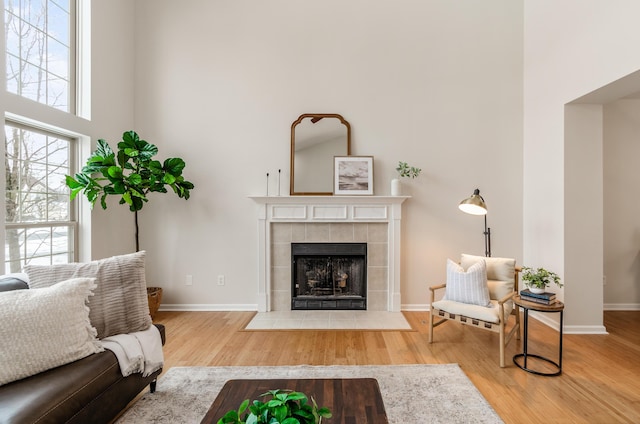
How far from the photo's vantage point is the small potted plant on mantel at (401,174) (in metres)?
3.76

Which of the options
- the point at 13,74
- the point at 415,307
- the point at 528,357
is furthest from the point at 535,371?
the point at 13,74

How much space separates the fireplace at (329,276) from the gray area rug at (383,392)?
1364 millimetres

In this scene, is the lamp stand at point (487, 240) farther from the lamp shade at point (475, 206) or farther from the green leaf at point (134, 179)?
the green leaf at point (134, 179)

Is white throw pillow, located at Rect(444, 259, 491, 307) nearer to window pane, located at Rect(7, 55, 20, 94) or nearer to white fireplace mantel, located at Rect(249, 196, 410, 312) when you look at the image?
white fireplace mantel, located at Rect(249, 196, 410, 312)

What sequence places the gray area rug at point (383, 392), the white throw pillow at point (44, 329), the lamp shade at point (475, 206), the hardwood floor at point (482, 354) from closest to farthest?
the white throw pillow at point (44, 329) → the gray area rug at point (383, 392) → the hardwood floor at point (482, 354) → the lamp shade at point (475, 206)

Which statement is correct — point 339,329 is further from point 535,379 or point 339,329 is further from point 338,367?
point 535,379

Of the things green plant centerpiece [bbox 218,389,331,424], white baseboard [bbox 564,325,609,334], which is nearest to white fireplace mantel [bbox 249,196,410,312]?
white baseboard [bbox 564,325,609,334]

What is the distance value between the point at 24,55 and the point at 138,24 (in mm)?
1588

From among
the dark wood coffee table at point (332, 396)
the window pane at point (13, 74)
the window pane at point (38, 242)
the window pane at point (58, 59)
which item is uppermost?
the window pane at point (58, 59)

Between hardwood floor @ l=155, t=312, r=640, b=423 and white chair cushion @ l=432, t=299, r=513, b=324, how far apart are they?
1.16 ft

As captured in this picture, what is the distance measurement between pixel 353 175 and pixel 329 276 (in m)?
1.31

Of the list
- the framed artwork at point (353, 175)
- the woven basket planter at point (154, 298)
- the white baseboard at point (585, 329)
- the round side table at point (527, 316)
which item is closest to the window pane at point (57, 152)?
the woven basket planter at point (154, 298)

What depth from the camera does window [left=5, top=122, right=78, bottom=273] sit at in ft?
8.71

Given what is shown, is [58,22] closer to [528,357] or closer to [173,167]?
[173,167]
